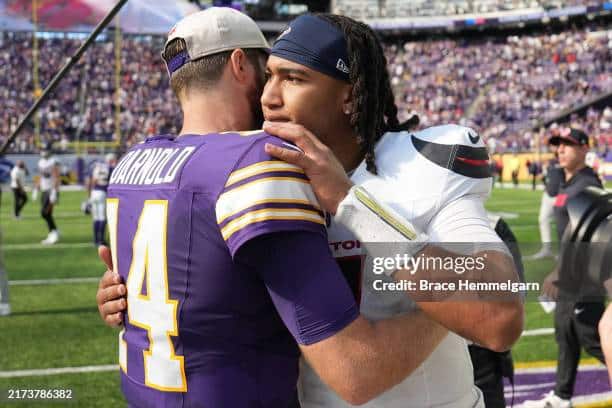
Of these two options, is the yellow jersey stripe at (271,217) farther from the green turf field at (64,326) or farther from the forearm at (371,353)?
the green turf field at (64,326)

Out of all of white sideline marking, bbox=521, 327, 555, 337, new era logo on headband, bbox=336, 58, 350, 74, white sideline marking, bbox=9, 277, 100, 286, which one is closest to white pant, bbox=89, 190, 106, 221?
white sideline marking, bbox=9, 277, 100, 286

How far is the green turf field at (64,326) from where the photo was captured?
4.48 metres

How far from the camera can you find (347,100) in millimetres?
1625

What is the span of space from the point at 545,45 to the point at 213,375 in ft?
140

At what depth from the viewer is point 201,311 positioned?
1380 millimetres

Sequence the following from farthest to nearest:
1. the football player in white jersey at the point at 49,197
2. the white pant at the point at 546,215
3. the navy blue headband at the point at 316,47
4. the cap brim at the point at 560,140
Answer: the football player in white jersey at the point at 49,197, the white pant at the point at 546,215, the cap brim at the point at 560,140, the navy blue headband at the point at 316,47

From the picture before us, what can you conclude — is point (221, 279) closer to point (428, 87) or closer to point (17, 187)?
point (17, 187)

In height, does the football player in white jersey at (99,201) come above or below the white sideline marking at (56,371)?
below

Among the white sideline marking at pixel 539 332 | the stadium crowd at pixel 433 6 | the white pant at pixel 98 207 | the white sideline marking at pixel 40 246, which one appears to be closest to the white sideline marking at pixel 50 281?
the white pant at pixel 98 207

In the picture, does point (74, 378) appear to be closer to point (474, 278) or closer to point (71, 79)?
point (474, 278)

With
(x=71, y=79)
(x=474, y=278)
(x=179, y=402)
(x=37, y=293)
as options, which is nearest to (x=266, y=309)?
(x=179, y=402)

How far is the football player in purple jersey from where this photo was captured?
4.08 feet

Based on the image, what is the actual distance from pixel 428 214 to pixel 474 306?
9.6 inches

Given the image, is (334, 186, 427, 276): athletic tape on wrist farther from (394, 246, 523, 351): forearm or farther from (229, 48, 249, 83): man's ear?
(229, 48, 249, 83): man's ear
